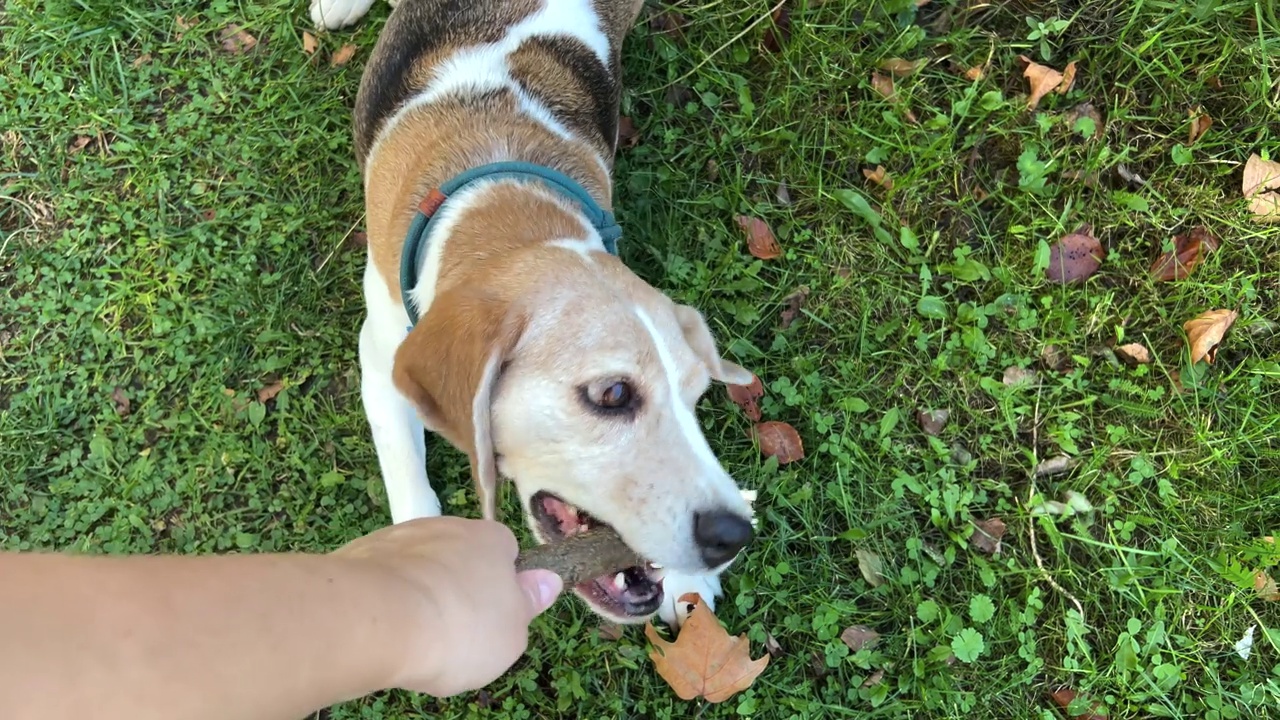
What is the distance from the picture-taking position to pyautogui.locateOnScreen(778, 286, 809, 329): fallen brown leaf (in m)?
4.27

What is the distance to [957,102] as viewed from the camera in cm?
→ 445

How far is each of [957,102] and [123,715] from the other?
447 centimetres

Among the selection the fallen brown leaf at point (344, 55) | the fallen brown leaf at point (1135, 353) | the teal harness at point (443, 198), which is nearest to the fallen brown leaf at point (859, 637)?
the fallen brown leaf at point (1135, 353)

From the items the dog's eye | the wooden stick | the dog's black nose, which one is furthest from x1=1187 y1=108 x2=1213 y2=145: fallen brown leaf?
the wooden stick

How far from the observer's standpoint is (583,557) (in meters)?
2.52

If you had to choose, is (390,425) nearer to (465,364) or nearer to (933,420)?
(465,364)

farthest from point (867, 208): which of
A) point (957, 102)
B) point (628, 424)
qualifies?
point (628, 424)

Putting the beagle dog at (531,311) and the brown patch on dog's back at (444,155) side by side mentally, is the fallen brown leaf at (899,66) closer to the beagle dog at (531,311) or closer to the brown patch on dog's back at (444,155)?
the beagle dog at (531,311)

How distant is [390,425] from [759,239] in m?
2.08

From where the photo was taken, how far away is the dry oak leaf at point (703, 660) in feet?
11.9

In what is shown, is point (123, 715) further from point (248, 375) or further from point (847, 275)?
point (847, 275)

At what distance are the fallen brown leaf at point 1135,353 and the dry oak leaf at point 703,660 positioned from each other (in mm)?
2401

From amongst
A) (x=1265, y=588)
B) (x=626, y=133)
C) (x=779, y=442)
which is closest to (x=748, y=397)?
(x=779, y=442)

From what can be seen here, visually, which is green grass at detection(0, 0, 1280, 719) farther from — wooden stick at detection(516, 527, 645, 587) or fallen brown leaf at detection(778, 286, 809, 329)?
wooden stick at detection(516, 527, 645, 587)
